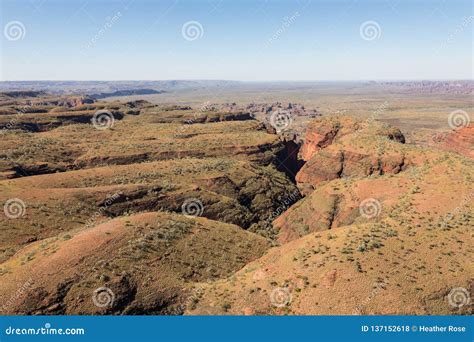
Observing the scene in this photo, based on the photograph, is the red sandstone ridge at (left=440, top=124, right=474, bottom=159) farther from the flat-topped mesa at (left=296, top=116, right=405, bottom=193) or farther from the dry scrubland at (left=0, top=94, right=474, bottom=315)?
the dry scrubland at (left=0, top=94, right=474, bottom=315)

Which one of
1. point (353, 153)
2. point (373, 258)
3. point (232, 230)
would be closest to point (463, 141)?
point (353, 153)

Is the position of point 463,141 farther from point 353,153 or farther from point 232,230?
point 232,230

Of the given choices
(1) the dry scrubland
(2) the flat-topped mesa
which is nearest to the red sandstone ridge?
(2) the flat-topped mesa

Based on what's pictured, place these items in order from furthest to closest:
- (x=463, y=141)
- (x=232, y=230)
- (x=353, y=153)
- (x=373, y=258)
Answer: (x=463, y=141) → (x=353, y=153) → (x=232, y=230) → (x=373, y=258)

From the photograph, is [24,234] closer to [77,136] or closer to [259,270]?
[259,270]

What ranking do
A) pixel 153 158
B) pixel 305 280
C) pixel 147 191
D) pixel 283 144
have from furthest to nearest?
pixel 283 144
pixel 153 158
pixel 147 191
pixel 305 280

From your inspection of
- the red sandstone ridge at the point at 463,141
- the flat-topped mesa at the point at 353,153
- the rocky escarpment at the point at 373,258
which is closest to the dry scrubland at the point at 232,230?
the rocky escarpment at the point at 373,258

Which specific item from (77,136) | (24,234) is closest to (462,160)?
(24,234)
